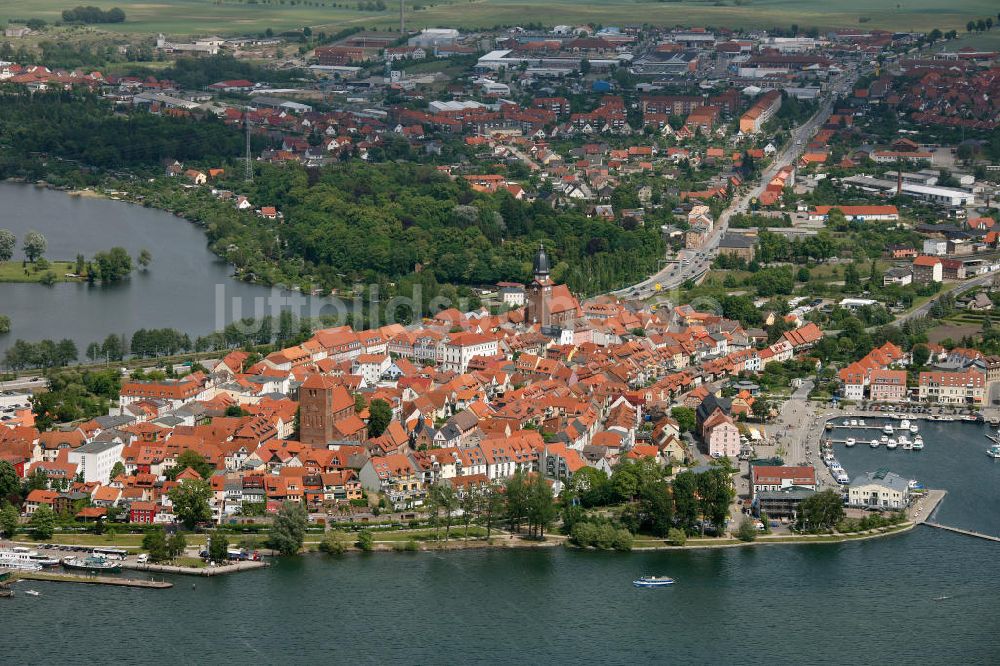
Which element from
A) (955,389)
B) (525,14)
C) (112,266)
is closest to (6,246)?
(112,266)

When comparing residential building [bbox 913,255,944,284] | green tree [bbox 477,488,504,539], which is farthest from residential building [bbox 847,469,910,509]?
residential building [bbox 913,255,944,284]

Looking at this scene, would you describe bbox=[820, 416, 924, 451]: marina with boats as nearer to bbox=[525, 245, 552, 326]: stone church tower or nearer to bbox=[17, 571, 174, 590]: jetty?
bbox=[525, 245, 552, 326]: stone church tower

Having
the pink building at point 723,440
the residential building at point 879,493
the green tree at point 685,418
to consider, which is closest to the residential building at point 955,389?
the green tree at point 685,418

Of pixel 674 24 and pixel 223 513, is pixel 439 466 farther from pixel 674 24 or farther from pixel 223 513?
pixel 674 24

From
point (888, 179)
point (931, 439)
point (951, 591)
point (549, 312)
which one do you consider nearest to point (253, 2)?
point (888, 179)

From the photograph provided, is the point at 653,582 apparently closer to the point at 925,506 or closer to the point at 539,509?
the point at 539,509

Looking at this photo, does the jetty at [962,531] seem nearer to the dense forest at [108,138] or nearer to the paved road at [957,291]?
the paved road at [957,291]
